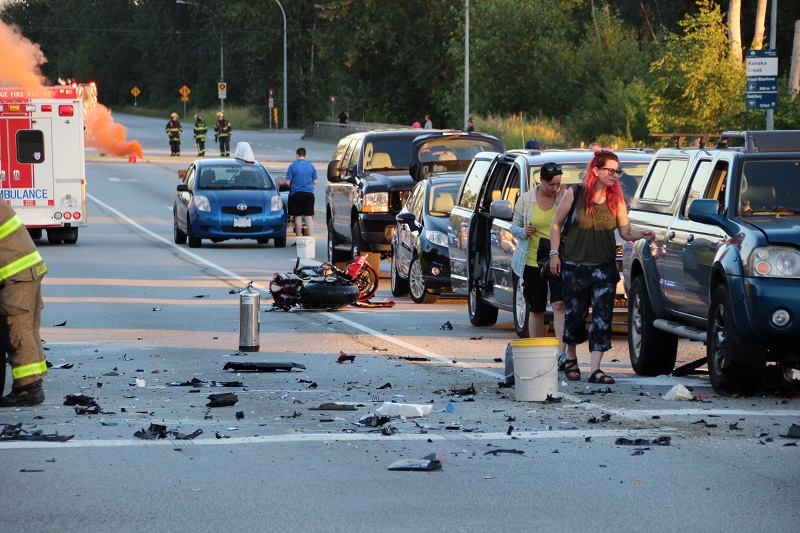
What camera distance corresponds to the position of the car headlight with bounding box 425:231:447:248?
19.7 m

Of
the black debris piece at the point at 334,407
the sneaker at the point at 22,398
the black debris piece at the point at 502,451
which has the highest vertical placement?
the black debris piece at the point at 502,451

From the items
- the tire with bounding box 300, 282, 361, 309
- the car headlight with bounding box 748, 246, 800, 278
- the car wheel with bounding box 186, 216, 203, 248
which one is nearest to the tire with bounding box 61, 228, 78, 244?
the car wheel with bounding box 186, 216, 203, 248

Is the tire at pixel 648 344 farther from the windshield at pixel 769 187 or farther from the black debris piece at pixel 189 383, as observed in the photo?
the black debris piece at pixel 189 383

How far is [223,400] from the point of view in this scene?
36.9 ft

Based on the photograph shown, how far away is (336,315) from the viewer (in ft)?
62.1

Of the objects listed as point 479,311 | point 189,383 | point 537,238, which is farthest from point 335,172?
point 189,383

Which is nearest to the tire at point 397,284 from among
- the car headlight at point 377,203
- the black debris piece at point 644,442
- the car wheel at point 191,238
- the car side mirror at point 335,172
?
the car headlight at point 377,203

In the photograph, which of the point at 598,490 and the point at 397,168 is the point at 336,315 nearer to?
the point at 397,168

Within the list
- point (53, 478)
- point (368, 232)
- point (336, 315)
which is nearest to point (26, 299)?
point (53, 478)

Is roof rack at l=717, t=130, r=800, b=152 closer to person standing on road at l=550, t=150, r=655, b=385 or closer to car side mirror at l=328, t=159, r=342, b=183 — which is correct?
person standing on road at l=550, t=150, r=655, b=385

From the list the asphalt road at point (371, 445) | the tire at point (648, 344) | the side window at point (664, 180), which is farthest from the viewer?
the side window at point (664, 180)

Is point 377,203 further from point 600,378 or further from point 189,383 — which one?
point 600,378

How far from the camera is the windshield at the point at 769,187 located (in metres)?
11.9

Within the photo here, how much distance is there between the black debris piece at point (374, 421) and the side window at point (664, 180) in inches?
157
